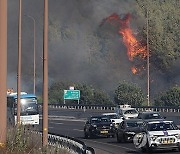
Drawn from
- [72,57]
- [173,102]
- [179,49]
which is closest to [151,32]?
[179,49]

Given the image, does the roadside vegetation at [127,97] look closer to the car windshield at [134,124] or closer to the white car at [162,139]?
the car windshield at [134,124]

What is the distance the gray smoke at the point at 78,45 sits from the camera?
399ft

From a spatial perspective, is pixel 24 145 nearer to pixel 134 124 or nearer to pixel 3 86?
pixel 3 86

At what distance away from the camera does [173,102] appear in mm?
79562

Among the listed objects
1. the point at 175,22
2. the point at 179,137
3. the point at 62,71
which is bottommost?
the point at 179,137

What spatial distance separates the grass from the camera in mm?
18170

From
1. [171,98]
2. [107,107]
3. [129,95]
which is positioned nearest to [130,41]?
[129,95]

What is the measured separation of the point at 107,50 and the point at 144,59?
1245cm

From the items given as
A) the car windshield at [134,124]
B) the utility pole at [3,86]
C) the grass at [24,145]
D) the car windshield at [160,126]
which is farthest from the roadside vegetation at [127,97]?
the utility pole at [3,86]

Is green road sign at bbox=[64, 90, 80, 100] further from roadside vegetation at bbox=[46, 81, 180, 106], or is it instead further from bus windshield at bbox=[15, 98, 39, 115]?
bus windshield at bbox=[15, 98, 39, 115]

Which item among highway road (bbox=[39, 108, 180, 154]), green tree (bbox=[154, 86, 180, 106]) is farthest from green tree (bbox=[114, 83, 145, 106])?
highway road (bbox=[39, 108, 180, 154])

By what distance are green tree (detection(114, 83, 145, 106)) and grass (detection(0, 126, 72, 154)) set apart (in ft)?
202

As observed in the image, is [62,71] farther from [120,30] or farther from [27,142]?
[27,142]

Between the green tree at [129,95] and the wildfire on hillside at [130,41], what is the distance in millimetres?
31428
